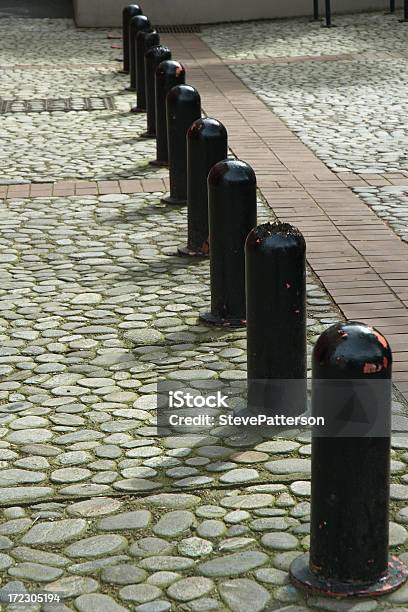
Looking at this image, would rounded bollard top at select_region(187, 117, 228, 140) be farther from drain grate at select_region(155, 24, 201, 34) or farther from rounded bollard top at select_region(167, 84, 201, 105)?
drain grate at select_region(155, 24, 201, 34)

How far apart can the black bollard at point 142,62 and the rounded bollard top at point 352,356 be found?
30.7ft

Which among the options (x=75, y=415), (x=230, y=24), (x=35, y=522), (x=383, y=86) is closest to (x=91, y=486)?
(x=35, y=522)

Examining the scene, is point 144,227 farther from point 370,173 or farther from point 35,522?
point 35,522

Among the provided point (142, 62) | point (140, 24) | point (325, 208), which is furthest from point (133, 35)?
point (325, 208)

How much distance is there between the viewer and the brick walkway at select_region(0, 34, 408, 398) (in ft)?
20.0

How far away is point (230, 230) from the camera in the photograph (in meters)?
5.89

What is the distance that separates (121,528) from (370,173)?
225 inches

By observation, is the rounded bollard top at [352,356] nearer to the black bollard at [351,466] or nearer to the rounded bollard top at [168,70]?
the black bollard at [351,466]

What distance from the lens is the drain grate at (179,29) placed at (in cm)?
2003

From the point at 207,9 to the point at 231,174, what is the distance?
50.6 ft

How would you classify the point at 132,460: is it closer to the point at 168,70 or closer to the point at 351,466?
the point at 351,466

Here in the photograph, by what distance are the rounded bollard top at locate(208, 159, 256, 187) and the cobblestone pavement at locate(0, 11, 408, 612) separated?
721 millimetres

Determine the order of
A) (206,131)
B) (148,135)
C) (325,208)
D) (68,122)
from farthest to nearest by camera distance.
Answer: (68,122) → (148,135) → (325,208) → (206,131)

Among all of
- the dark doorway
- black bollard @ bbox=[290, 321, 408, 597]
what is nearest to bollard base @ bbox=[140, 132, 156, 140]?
black bollard @ bbox=[290, 321, 408, 597]
